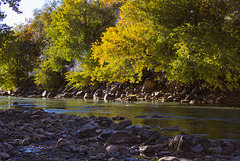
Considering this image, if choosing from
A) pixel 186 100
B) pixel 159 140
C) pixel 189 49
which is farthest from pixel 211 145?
pixel 186 100

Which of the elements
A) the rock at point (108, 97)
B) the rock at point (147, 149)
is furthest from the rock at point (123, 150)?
the rock at point (108, 97)

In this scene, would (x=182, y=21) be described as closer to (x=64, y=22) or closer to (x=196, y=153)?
(x=196, y=153)

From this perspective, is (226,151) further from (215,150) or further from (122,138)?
(122,138)

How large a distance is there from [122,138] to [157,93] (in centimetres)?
1700

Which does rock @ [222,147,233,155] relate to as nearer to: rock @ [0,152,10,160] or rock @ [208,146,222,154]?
rock @ [208,146,222,154]

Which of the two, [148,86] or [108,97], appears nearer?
[148,86]

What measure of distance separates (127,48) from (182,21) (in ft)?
13.4

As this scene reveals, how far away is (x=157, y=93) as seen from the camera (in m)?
22.2

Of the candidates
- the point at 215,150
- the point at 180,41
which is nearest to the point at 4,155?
the point at 215,150

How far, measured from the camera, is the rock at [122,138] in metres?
5.39

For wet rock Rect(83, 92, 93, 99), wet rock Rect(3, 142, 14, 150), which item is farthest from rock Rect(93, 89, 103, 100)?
wet rock Rect(3, 142, 14, 150)

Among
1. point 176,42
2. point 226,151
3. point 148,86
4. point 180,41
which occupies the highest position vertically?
point 176,42

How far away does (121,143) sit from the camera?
5.36 metres

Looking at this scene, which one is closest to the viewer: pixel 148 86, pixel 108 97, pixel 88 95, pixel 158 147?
pixel 158 147
